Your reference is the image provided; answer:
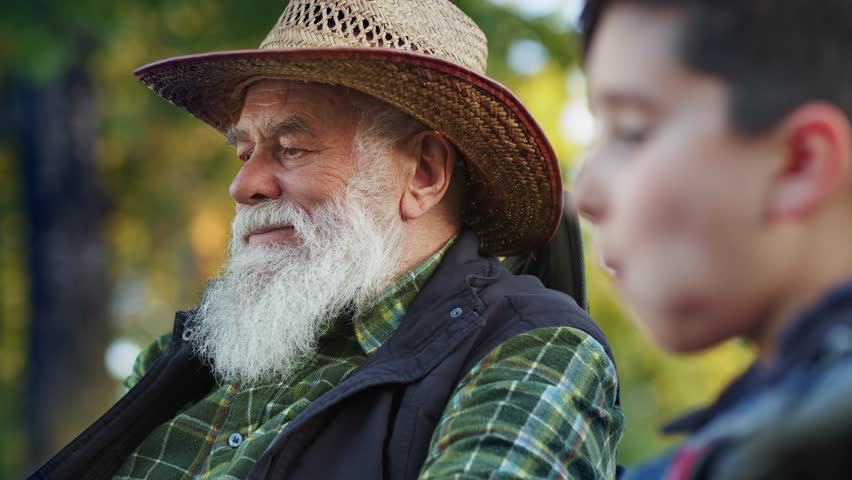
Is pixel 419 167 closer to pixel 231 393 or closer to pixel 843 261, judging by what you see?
pixel 231 393

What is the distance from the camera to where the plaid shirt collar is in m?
2.93

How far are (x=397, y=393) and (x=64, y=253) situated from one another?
7.29 metres

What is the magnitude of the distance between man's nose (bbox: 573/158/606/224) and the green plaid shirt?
3.22ft

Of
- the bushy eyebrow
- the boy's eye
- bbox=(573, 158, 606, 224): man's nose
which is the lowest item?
bbox=(573, 158, 606, 224): man's nose

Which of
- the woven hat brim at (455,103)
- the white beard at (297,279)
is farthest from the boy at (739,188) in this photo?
the white beard at (297,279)

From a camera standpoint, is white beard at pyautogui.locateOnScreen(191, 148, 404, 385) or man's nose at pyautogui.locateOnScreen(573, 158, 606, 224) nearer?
man's nose at pyautogui.locateOnScreen(573, 158, 606, 224)

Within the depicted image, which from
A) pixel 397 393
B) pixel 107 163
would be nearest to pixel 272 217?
pixel 397 393

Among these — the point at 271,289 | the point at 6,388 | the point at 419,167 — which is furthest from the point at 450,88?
the point at 6,388

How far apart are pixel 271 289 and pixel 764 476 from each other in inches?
88.7

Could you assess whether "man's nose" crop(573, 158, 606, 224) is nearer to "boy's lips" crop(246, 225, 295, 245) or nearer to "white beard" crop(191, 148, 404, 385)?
"white beard" crop(191, 148, 404, 385)

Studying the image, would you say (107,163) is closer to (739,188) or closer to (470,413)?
(470,413)

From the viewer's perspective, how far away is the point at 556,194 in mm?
3207

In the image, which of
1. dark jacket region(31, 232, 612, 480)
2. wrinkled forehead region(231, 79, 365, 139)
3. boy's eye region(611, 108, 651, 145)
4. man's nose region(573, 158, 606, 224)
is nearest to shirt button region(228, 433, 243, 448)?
dark jacket region(31, 232, 612, 480)

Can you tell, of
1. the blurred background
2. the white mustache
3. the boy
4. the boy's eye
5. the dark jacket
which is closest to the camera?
the boy
